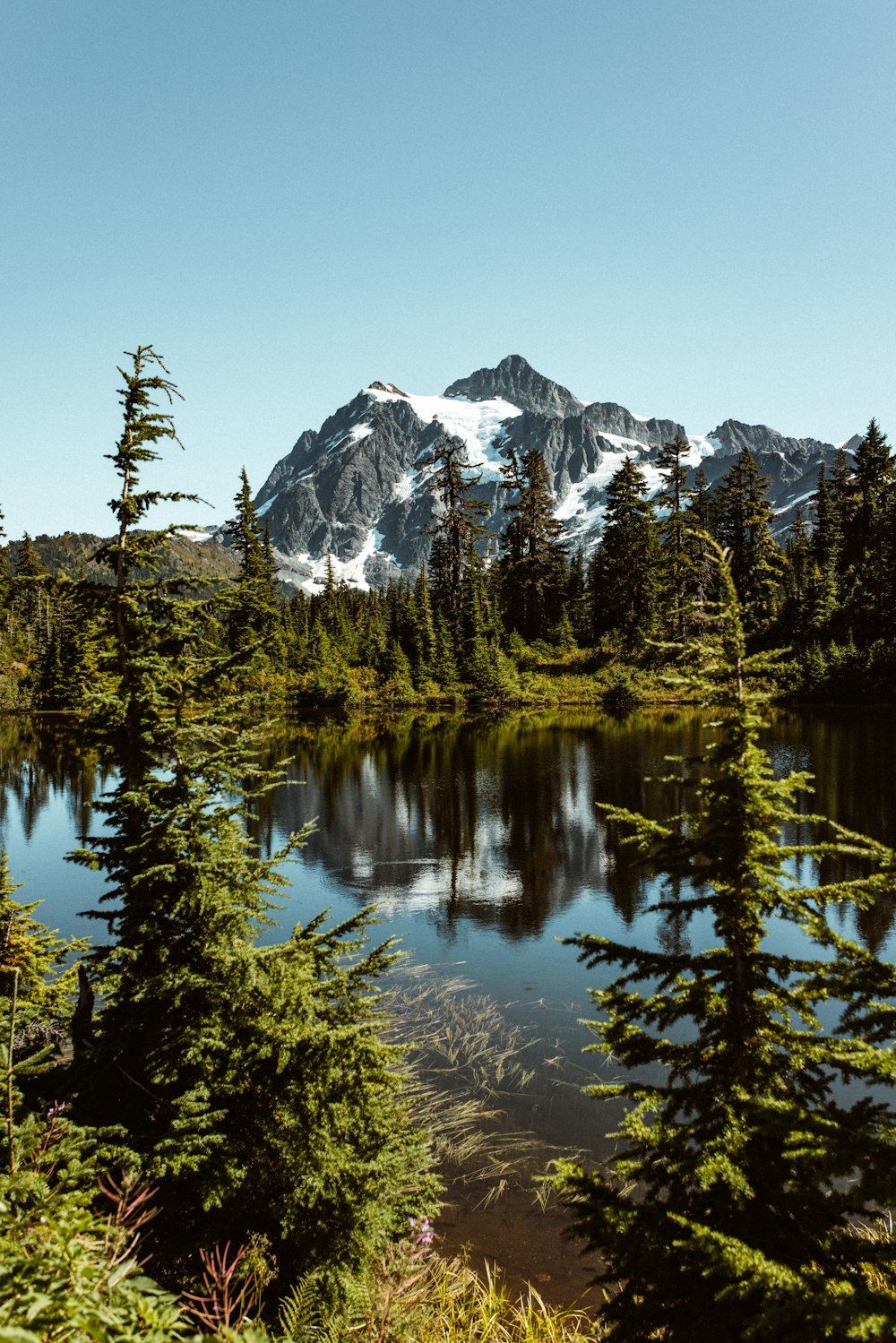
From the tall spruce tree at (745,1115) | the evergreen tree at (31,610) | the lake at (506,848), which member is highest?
the evergreen tree at (31,610)

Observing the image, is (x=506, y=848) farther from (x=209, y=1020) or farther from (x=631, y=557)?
(x=631, y=557)

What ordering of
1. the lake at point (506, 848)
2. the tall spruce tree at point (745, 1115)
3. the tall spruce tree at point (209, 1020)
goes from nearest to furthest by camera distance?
the tall spruce tree at point (745, 1115) → the tall spruce tree at point (209, 1020) → the lake at point (506, 848)

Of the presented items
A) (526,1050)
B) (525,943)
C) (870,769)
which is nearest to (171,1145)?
(526,1050)

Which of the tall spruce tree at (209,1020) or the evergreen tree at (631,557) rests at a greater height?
the evergreen tree at (631,557)

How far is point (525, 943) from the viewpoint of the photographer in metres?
17.8

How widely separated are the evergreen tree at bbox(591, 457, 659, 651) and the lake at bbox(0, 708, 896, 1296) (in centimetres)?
2025

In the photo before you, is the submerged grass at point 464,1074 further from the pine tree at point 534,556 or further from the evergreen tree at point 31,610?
the evergreen tree at point 31,610

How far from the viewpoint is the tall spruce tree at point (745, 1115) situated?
12.2ft

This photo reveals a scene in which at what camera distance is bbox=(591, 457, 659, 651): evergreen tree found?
2702 inches

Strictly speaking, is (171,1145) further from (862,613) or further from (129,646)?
(862,613)

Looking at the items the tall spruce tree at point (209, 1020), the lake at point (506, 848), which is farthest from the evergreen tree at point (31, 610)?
the tall spruce tree at point (209, 1020)

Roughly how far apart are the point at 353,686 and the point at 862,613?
4512cm

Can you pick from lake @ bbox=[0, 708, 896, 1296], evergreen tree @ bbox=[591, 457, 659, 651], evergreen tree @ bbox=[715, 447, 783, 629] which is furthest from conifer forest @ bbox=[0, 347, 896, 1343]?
evergreen tree @ bbox=[715, 447, 783, 629]

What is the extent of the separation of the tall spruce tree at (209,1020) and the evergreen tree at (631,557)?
61.9 metres
